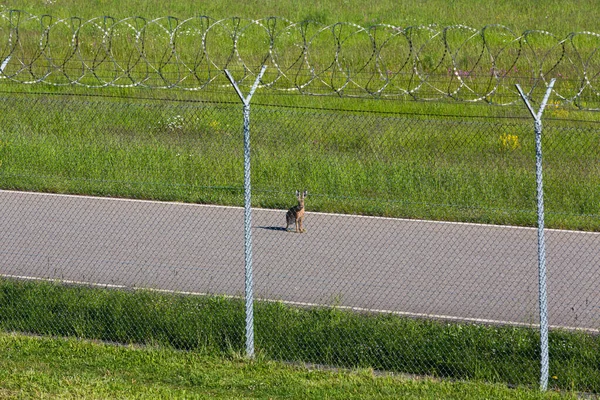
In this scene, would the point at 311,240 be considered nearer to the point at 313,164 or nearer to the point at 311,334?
the point at 313,164

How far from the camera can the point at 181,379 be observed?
8164 millimetres

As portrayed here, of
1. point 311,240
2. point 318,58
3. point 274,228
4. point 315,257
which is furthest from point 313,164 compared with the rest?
point 318,58

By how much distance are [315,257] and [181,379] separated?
378cm

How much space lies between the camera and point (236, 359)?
8.58 metres

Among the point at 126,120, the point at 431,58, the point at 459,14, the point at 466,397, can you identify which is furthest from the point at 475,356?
the point at 459,14

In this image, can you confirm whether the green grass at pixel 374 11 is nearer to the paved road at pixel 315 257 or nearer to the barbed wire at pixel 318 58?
the barbed wire at pixel 318 58

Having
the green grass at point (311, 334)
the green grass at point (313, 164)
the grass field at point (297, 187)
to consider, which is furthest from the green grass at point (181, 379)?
the green grass at point (313, 164)

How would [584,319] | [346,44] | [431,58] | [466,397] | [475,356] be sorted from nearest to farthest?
[466,397]
[475,356]
[584,319]
[431,58]
[346,44]

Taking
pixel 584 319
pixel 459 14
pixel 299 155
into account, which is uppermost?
pixel 459 14

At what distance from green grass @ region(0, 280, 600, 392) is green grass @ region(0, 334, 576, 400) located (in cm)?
22

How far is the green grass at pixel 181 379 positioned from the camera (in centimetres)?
781

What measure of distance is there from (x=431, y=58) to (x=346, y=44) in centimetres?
225

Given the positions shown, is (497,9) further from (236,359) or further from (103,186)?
(236,359)

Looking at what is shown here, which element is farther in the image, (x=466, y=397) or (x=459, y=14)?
(x=459, y=14)
